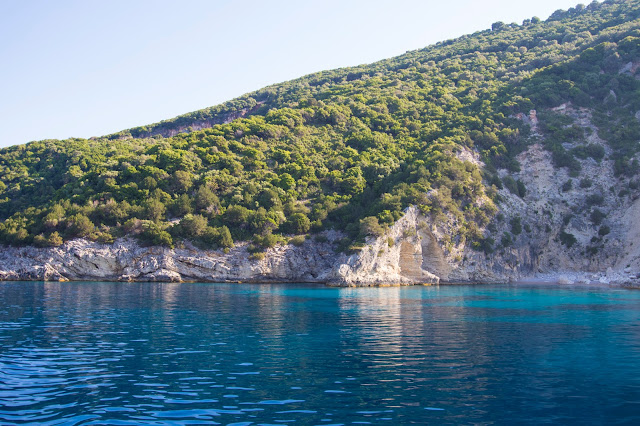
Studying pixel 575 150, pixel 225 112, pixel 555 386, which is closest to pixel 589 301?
pixel 555 386

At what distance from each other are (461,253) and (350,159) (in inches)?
824

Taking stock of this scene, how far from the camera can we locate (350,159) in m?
66.3

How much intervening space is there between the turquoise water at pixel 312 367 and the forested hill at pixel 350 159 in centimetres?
3006

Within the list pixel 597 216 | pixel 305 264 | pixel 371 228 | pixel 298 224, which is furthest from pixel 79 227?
pixel 597 216

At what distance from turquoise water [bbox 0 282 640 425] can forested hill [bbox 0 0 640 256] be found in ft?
98.6

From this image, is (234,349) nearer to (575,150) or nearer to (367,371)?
(367,371)

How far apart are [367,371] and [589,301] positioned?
82.4 ft

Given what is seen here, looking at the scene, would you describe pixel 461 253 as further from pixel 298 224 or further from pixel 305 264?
pixel 298 224

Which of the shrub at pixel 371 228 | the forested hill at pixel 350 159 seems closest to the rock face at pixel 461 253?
the shrub at pixel 371 228

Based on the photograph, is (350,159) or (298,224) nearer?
(298,224)

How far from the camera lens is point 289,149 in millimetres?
68750

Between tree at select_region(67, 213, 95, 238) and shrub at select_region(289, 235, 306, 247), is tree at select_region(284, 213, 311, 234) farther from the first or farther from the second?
tree at select_region(67, 213, 95, 238)

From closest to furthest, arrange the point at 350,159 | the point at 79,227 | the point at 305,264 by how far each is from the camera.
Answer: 1. the point at 79,227
2. the point at 305,264
3. the point at 350,159

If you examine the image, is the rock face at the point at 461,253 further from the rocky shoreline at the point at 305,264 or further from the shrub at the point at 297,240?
the shrub at the point at 297,240
